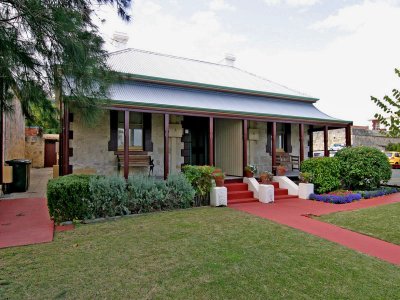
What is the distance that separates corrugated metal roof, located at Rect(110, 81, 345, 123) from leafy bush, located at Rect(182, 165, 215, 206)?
2.15 meters

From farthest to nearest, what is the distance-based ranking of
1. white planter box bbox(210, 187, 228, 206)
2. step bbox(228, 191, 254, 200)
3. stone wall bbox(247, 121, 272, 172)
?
stone wall bbox(247, 121, 272, 172)
step bbox(228, 191, 254, 200)
white planter box bbox(210, 187, 228, 206)

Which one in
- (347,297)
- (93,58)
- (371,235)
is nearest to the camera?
(347,297)

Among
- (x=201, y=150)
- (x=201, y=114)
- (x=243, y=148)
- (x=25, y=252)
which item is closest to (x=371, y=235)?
(x=243, y=148)

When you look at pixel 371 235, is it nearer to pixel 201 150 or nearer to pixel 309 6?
pixel 201 150

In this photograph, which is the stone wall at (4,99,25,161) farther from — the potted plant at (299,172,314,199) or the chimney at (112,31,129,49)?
the potted plant at (299,172,314,199)

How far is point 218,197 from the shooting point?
8.10m

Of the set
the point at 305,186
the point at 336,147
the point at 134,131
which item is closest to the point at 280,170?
the point at 305,186

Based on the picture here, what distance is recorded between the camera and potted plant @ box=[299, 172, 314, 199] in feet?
31.2

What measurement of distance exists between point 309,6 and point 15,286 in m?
13.3

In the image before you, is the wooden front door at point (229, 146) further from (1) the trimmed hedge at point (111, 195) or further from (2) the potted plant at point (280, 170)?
(1) the trimmed hedge at point (111, 195)

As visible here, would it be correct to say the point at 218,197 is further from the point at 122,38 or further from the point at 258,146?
the point at 122,38

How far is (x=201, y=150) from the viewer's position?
1170cm

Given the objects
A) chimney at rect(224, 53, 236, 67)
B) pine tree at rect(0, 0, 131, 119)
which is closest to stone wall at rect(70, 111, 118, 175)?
pine tree at rect(0, 0, 131, 119)

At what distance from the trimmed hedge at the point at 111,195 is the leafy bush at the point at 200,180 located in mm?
317
